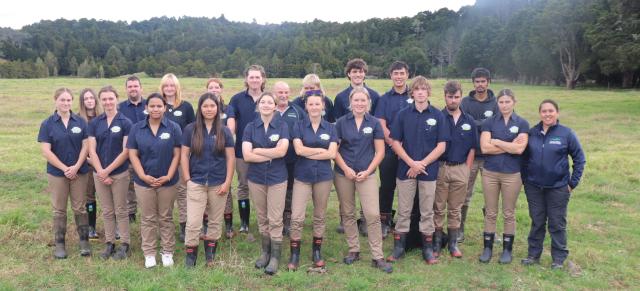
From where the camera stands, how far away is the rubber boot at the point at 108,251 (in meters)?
6.16

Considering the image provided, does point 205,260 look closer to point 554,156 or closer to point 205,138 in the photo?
point 205,138

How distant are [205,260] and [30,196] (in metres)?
5.41

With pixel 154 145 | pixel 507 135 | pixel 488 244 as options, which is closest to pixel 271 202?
pixel 154 145

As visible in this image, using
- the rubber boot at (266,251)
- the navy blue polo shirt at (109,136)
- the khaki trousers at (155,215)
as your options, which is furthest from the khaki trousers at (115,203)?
the rubber boot at (266,251)

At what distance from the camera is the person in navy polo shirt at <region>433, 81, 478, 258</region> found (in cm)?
620

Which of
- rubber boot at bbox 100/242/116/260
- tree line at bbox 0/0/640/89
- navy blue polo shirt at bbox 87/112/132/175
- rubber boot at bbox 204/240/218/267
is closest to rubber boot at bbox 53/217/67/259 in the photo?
rubber boot at bbox 100/242/116/260

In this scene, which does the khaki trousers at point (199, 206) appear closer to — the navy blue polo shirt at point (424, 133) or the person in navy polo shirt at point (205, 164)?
the person in navy polo shirt at point (205, 164)

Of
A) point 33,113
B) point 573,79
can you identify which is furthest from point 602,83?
point 33,113

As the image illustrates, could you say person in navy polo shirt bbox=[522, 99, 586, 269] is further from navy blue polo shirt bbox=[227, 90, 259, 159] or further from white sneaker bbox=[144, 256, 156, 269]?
white sneaker bbox=[144, 256, 156, 269]

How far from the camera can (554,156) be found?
5812 mm

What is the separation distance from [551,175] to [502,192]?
2.13ft

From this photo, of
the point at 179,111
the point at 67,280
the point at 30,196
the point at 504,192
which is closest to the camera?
the point at 67,280

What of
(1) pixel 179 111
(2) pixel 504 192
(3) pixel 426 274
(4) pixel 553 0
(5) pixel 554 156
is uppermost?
(4) pixel 553 0

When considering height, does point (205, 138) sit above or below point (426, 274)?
above
